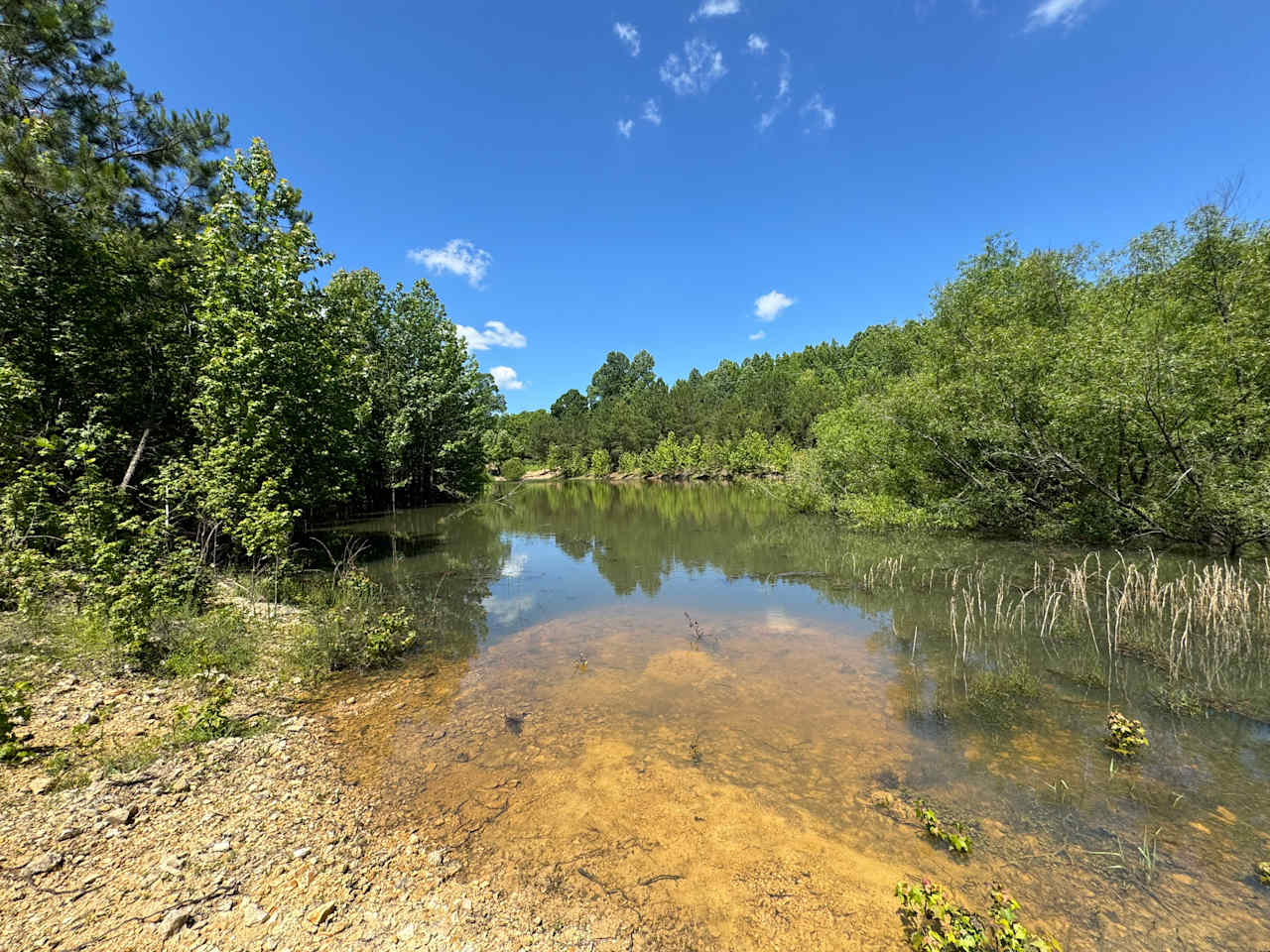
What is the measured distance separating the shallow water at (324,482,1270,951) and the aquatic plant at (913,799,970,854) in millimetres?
92

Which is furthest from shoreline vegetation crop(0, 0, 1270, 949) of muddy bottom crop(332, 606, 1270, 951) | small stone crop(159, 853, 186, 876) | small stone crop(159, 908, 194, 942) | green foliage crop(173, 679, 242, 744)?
small stone crop(159, 908, 194, 942)

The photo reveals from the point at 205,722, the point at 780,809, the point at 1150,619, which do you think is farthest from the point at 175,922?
the point at 1150,619

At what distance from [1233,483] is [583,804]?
17.2 metres

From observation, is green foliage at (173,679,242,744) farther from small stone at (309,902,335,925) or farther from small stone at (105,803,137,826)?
small stone at (309,902,335,925)

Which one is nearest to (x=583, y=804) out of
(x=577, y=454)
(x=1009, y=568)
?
(x=1009, y=568)

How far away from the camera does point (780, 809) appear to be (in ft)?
15.3

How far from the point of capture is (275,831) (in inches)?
155

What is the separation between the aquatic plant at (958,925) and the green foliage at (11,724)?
7.10 metres

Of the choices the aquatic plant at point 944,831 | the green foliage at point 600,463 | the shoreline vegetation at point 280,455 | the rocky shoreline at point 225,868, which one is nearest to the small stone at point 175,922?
the rocky shoreline at point 225,868

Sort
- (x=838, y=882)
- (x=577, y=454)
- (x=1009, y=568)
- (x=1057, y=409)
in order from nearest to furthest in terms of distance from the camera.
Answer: (x=838, y=882), (x=1009, y=568), (x=1057, y=409), (x=577, y=454)

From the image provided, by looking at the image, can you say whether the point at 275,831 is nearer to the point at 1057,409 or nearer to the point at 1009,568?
the point at 1009,568

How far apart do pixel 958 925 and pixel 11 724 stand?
7.61 meters

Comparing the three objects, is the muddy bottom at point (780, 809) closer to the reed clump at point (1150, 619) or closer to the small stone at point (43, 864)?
the small stone at point (43, 864)

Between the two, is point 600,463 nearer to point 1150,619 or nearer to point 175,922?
point 1150,619
